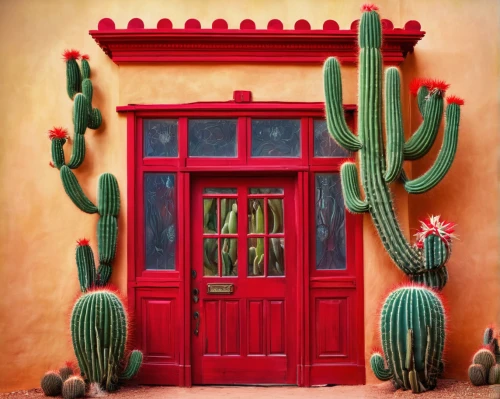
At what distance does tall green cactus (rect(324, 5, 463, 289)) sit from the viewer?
29.4 ft

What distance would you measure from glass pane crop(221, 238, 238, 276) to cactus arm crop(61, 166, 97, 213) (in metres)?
1.59

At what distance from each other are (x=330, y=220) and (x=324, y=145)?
0.87m

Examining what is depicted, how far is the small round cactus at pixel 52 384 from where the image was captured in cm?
888

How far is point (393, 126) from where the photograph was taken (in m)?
8.92

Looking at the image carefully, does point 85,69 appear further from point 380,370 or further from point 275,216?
point 380,370

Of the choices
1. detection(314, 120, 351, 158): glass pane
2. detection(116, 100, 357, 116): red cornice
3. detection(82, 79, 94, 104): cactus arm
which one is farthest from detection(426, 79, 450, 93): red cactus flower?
detection(82, 79, 94, 104): cactus arm

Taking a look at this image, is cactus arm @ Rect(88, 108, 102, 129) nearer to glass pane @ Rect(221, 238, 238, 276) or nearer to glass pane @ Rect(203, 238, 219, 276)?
glass pane @ Rect(203, 238, 219, 276)

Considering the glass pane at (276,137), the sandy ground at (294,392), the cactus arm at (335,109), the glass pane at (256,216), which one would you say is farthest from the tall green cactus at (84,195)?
the cactus arm at (335,109)

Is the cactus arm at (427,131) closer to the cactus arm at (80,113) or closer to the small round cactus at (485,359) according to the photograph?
the small round cactus at (485,359)

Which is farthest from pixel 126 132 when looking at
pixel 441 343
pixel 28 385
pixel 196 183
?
pixel 441 343

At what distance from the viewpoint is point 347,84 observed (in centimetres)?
964

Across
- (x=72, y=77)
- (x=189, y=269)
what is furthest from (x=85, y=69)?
(x=189, y=269)

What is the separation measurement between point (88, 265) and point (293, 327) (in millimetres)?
2415

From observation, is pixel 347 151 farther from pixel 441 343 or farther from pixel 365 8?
pixel 441 343
